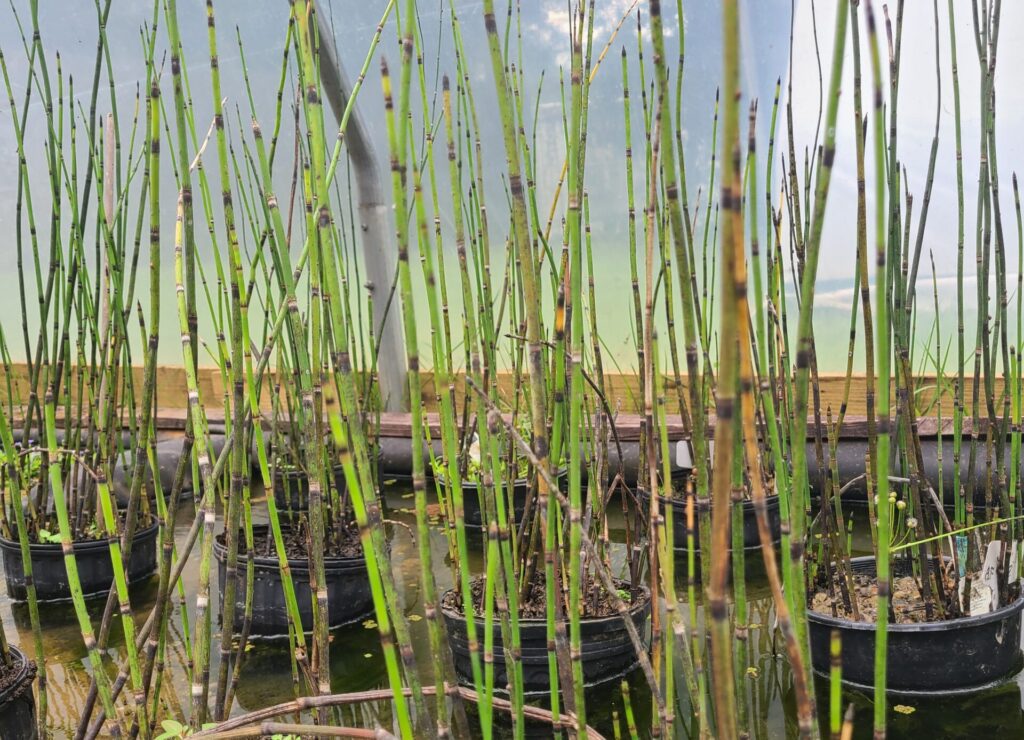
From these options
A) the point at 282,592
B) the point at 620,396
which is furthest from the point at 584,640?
the point at 620,396

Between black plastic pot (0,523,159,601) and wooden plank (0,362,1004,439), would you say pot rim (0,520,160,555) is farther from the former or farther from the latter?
wooden plank (0,362,1004,439)

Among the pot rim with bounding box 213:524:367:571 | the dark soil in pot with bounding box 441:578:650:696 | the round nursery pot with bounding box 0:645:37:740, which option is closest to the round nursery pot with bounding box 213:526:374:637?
the pot rim with bounding box 213:524:367:571

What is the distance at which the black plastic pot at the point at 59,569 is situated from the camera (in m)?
1.88

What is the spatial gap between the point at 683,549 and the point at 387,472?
1.18 meters

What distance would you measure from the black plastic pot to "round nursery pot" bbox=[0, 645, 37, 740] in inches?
31.1

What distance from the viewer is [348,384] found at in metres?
0.58

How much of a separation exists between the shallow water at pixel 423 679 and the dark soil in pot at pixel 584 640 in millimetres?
45

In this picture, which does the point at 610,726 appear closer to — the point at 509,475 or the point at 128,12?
the point at 509,475

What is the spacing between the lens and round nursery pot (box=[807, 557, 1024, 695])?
1.25m

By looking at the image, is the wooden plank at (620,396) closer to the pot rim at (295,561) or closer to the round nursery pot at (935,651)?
the pot rim at (295,561)

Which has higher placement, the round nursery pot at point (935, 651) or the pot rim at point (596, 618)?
the pot rim at point (596, 618)

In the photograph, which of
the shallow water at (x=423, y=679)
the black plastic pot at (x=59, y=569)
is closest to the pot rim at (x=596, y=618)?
the shallow water at (x=423, y=679)

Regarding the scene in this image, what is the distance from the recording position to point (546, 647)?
1344mm

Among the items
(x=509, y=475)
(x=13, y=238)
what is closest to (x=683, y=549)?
(x=509, y=475)
